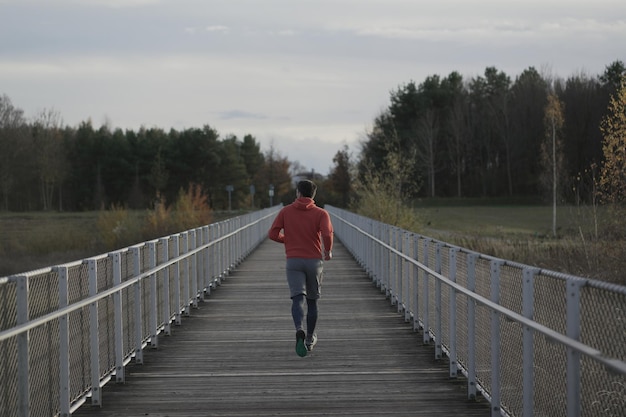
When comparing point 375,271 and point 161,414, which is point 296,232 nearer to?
point 161,414

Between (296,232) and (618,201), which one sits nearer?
(296,232)

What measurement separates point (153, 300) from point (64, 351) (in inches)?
144

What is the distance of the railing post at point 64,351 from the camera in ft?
23.0

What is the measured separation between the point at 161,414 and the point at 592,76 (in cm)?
8677

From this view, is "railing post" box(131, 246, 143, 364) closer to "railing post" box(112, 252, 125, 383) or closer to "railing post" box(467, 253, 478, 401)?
"railing post" box(112, 252, 125, 383)

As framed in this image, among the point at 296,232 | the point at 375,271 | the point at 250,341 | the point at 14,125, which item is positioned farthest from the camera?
the point at 14,125

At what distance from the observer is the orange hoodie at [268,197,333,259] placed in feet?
32.5

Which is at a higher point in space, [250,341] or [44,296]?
[44,296]

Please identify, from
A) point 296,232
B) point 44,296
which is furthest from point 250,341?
point 44,296

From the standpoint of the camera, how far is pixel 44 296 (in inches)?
263

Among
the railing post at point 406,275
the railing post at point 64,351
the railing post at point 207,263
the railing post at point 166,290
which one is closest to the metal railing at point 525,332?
the railing post at point 406,275

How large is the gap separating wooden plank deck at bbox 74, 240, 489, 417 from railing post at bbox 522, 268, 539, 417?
4.44 ft

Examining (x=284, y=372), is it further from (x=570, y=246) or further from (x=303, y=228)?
(x=570, y=246)

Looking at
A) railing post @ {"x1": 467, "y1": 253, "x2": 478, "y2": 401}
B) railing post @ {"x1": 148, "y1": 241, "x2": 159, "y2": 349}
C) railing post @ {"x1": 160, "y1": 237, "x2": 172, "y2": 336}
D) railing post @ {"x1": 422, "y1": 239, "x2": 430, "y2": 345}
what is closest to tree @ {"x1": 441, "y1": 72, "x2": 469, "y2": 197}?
railing post @ {"x1": 160, "y1": 237, "x2": 172, "y2": 336}
